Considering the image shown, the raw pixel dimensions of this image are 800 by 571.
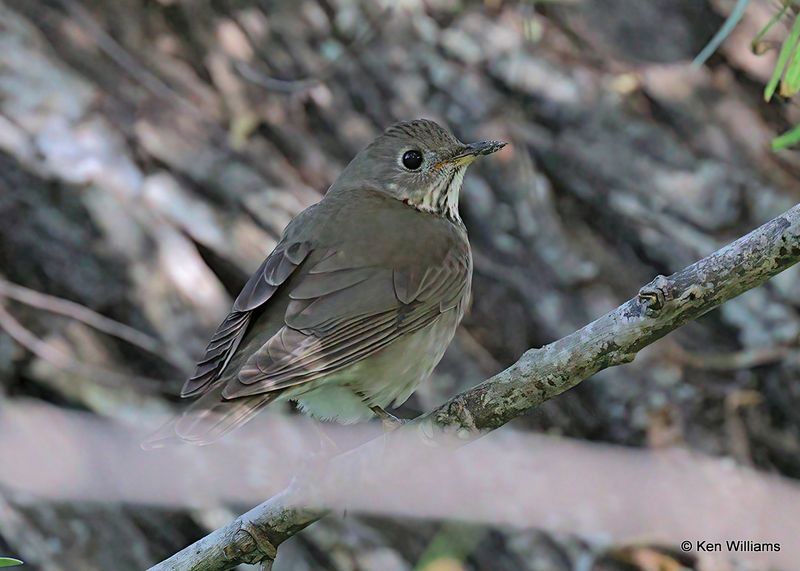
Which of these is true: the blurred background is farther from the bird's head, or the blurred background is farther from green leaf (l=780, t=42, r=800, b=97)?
green leaf (l=780, t=42, r=800, b=97)

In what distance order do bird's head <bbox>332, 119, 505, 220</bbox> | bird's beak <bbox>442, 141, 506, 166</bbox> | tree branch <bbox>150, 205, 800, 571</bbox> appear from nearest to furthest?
tree branch <bbox>150, 205, 800, 571</bbox> < bird's beak <bbox>442, 141, 506, 166</bbox> < bird's head <bbox>332, 119, 505, 220</bbox>

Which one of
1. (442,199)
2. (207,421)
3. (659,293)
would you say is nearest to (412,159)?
(442,199)

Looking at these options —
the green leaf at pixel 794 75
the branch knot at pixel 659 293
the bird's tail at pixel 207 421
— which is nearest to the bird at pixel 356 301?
the bird's tail at pixel 207 421

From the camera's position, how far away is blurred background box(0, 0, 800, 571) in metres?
4.52

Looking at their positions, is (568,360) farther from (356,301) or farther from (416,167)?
(416,167)

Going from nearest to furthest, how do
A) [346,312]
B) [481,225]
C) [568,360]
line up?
[568,360]
[346,312]
[481,225]

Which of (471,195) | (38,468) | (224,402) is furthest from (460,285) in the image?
(38,468)

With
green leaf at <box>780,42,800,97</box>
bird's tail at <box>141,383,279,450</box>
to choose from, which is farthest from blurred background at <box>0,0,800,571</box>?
green leaf at <box>780,42,800,97</box>

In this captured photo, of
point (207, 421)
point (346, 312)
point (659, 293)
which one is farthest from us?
point (346, 312)

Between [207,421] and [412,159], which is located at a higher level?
[412,159]

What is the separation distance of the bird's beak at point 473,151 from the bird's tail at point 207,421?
142 cm

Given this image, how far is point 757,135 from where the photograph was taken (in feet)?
15.2

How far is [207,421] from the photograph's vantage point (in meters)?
3.16

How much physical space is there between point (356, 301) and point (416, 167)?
0.96m
